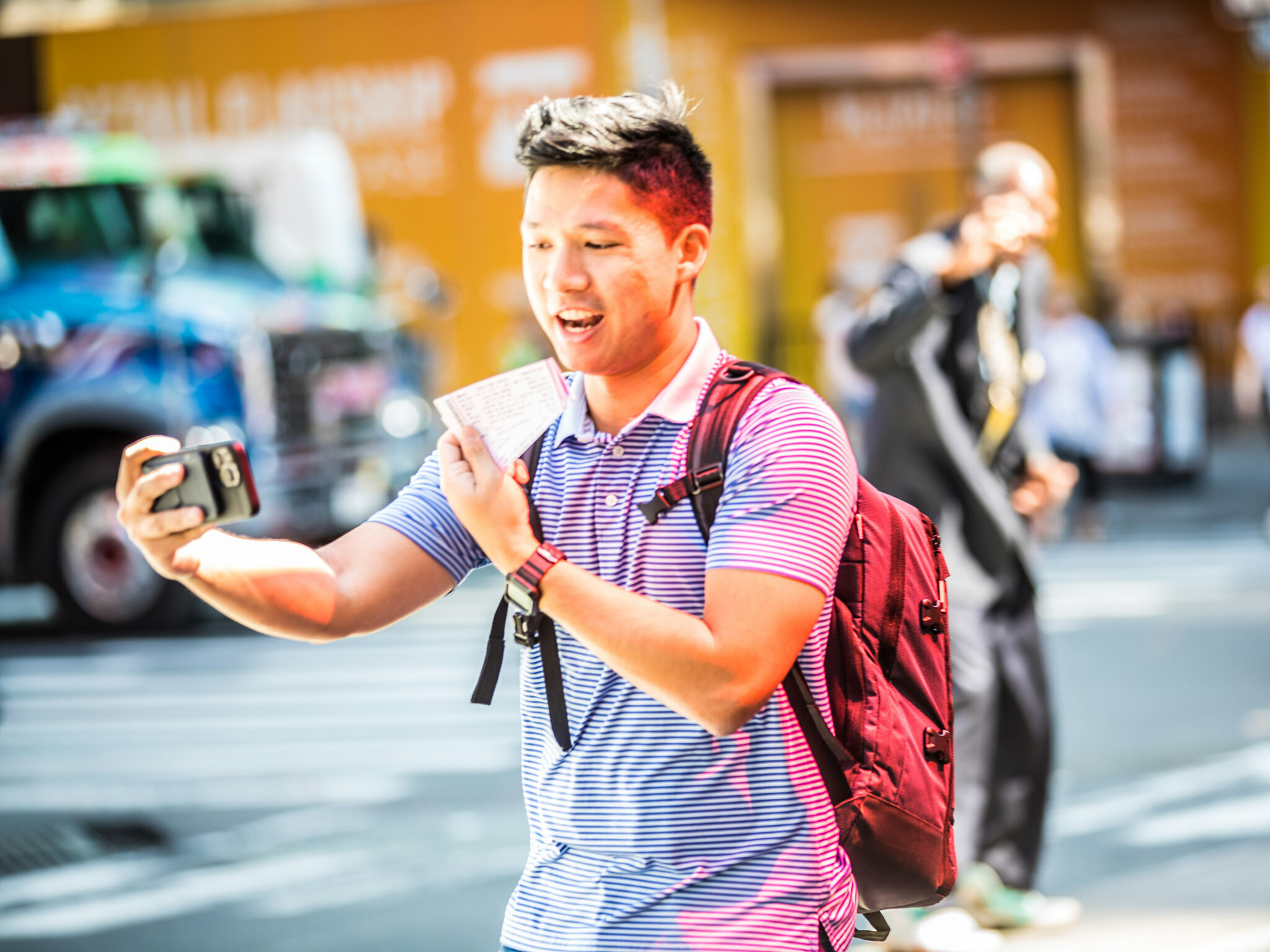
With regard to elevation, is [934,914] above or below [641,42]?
below

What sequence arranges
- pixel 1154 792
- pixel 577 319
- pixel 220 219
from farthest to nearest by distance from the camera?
pixel 220 219 < pixel 1154 792 < pixel 577 319

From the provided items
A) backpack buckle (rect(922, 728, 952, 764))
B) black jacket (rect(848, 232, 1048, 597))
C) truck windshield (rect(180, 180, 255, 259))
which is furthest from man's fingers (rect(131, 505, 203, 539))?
truck windshield (rect(180, 180, 255, 259))

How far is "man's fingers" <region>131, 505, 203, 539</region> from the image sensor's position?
73.4 inches

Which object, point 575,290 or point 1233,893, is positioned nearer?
point 575,290

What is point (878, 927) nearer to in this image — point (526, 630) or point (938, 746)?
point (938, 746)

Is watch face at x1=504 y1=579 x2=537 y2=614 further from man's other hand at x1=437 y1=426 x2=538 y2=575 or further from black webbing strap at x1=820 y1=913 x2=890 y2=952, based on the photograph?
black webbing strap at x1=820 y1=913 x2=890 y2=952

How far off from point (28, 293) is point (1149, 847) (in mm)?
7671

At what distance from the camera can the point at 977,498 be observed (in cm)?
445

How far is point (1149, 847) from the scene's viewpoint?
524 centimetres

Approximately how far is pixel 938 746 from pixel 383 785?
4.53m

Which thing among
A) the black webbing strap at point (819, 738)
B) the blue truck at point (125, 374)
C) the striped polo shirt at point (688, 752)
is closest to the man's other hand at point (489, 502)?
the striped polo shirt at point (688, 752)

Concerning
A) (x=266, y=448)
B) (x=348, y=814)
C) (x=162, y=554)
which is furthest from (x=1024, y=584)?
(x=266, y=448)

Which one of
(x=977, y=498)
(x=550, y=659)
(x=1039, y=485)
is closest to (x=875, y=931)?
(x=550, y=659)

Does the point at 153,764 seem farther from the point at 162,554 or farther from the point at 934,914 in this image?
the point at 162,554
